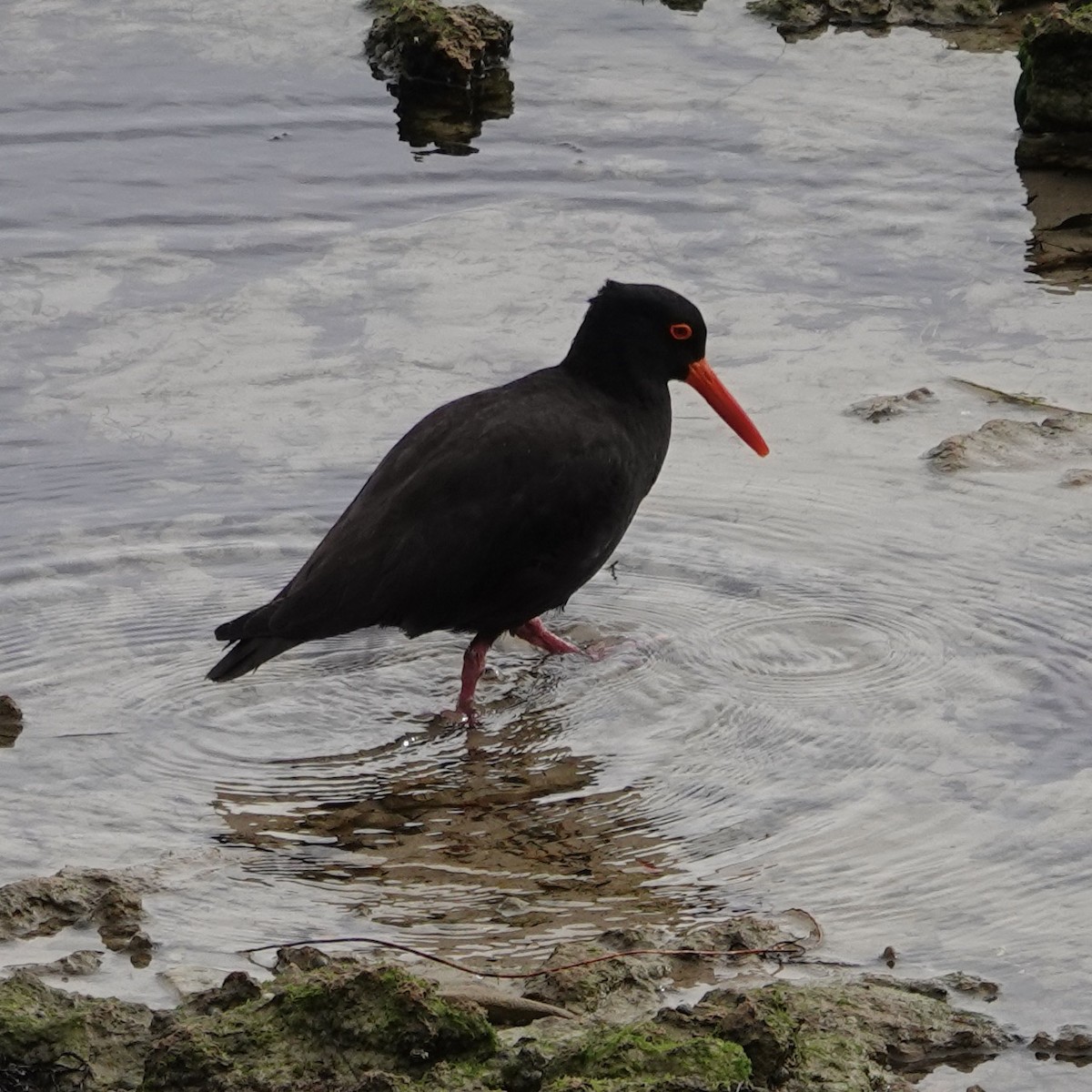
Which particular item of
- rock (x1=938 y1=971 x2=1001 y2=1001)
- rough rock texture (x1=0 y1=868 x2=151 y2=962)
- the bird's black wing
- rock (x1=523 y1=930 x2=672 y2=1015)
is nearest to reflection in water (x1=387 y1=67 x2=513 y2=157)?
the bird's black wing

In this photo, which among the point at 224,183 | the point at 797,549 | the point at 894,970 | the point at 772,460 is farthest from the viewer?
the point at 224,183

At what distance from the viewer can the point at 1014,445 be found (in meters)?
7.20

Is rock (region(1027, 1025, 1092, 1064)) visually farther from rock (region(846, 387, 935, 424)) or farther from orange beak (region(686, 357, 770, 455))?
rock (region(846, 387, 935, 424))

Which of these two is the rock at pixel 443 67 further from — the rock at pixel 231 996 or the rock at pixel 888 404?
the rock at pixel 231 996

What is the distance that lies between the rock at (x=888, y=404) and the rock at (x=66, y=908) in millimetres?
3775

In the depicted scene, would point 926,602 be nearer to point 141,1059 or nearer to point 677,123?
point 141,1059

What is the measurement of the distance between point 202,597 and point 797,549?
1913 millimetres

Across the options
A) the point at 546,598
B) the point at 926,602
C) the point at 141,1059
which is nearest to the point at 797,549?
the point at 926,602

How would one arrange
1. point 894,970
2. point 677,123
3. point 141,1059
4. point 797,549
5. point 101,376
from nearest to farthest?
point 141,1059 < point 894,970 < point 797,549 < point 101,376 < point 677,123

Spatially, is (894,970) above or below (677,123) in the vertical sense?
below

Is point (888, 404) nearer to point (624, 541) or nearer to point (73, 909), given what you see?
point (624, 541)

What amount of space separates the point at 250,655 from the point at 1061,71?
231 inches

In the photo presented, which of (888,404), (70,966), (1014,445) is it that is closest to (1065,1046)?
(70,966)

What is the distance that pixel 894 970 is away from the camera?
14.3 ft
